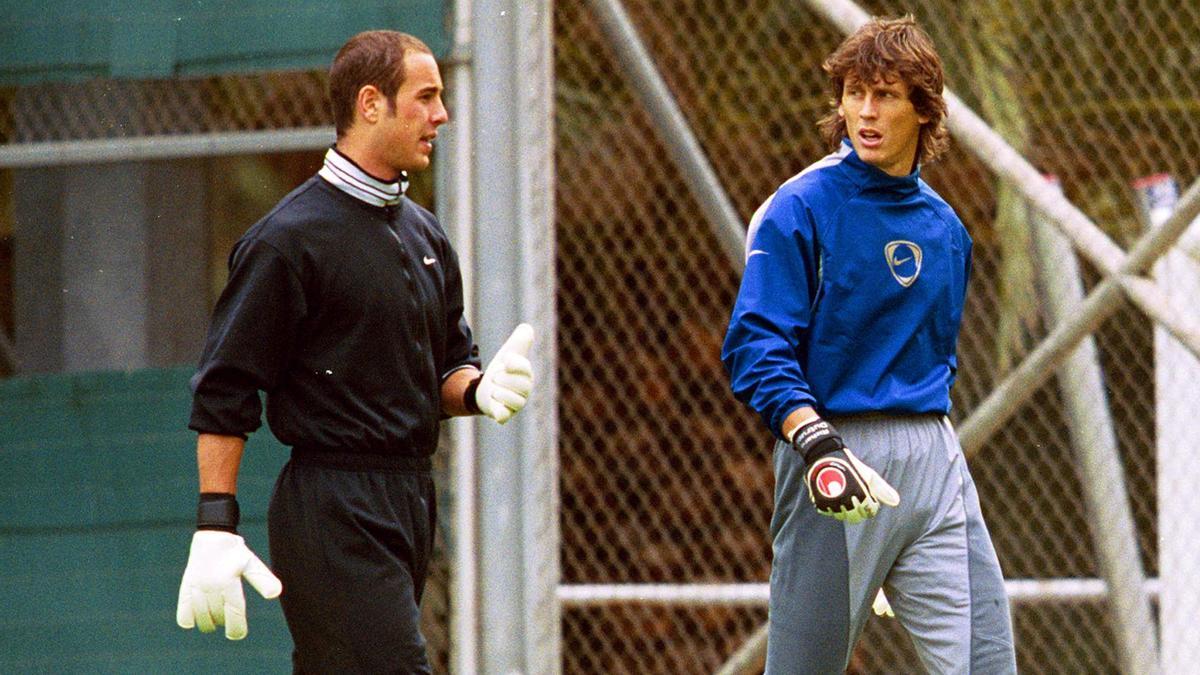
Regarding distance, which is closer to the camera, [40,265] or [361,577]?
[361,577]

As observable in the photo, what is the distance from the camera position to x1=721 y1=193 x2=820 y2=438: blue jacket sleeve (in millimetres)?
3627

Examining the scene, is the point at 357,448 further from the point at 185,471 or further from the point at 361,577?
the point at 185,471

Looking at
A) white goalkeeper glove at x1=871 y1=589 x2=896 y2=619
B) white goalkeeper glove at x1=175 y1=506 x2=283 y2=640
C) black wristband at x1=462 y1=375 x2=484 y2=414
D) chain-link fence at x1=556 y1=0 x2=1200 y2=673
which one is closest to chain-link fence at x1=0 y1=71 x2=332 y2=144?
chain-link fence at x1=556 y1=0 x2=1200 y2=673

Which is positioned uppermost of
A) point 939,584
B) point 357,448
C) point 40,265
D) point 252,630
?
point 40,265

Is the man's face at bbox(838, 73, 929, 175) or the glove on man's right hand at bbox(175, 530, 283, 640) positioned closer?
the glove on man's right hand at bbox(175, 530, 283, 640)

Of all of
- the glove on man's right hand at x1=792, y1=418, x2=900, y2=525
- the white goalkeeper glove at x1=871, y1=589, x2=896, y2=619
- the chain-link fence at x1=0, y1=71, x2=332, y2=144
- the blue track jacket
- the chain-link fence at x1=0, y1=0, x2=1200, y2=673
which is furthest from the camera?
the chain-link fence at x1=0, y1=0, x2=1200, y2=673

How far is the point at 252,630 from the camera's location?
574cm

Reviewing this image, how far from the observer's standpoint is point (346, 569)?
3.59m

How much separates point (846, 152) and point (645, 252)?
2944 mm

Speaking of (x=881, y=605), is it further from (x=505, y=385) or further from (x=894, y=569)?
(x=505, y=385)

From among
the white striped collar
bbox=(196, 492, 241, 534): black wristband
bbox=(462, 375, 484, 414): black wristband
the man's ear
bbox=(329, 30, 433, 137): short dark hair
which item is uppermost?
bbox=(329, 30, 433, 137): short dark hair

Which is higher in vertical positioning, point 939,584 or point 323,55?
point 323,55

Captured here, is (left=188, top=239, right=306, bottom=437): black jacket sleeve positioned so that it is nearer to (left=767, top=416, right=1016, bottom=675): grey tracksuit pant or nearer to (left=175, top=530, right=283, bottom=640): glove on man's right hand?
(left=175, top=530, right=283, bottom=640): glove on man's right hand

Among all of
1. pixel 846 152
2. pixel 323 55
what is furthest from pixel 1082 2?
Result: pixel 846 152
